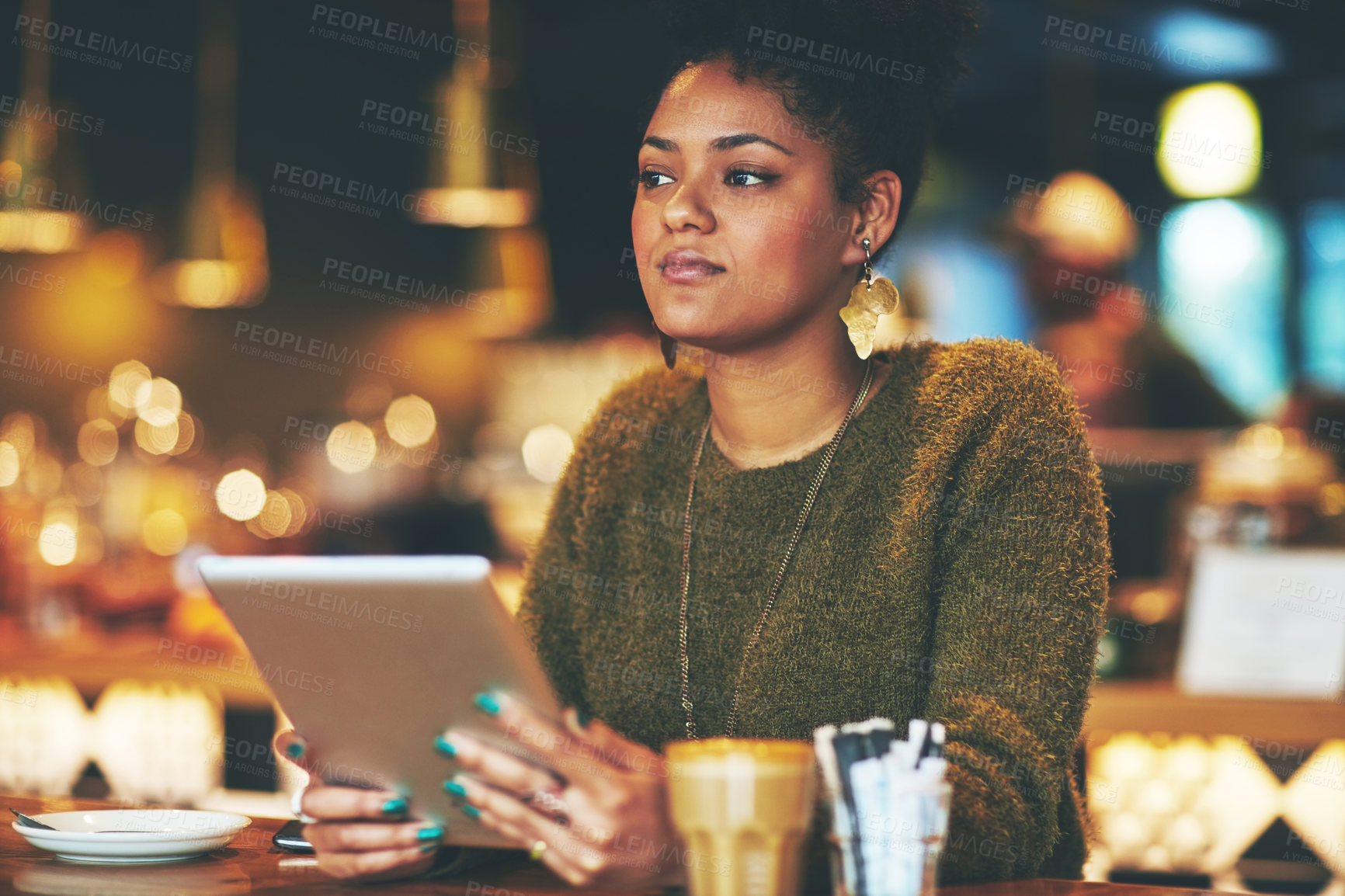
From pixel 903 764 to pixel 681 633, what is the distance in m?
0.67

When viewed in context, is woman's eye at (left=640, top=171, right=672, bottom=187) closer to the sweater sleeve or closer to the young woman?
the young woman

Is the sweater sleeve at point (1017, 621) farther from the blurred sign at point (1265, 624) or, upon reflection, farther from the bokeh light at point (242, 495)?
the bokeh light at point (242, 495)

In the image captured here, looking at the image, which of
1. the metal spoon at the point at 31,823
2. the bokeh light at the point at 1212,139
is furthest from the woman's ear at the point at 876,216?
the bokeh light at the point at 1212,139

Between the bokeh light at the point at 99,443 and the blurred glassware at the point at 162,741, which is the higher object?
the bokeh light at the point at 99,443

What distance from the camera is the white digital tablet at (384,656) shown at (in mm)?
918

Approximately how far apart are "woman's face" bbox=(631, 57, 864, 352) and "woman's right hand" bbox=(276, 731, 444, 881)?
58cm

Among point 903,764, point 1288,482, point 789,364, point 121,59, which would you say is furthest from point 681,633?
point 121,59

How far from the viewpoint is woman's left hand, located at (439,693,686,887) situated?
0.92 metres

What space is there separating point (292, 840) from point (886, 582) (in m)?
0.64

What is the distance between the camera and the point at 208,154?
4.57 metres

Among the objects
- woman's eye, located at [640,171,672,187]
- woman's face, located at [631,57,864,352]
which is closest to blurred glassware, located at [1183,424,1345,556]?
woman's face, located at [631,57,864,352]

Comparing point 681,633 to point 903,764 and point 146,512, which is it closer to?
point 903,764

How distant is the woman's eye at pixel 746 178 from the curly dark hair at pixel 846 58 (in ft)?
0.25

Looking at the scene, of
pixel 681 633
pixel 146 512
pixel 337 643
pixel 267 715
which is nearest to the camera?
pixel 337 643
